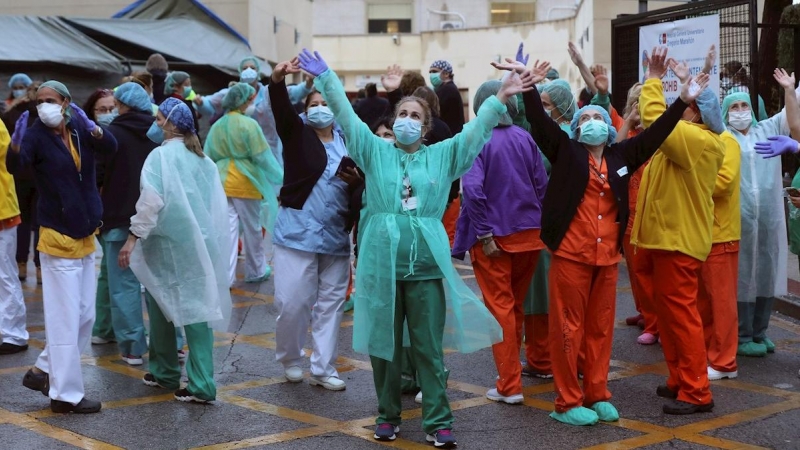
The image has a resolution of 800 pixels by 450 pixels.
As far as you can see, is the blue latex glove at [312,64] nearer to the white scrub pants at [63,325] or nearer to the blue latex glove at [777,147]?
the white scrub pants at [63,325]

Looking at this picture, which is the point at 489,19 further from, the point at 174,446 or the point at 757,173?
the point at 174,446

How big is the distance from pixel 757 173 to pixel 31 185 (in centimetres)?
716

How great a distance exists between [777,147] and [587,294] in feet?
5.87

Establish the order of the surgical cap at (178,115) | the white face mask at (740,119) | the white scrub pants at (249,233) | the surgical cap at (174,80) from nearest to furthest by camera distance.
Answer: the surgical cap at (178,115)
the white face mask at (740,119)
the white scrub pants at (249,233)
the surgical cap at (174,80)

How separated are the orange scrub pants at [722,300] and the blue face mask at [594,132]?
1.42m

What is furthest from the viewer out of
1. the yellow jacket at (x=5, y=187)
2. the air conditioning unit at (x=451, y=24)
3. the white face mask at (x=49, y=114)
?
the air conditioning unit at (x=451, y=24)

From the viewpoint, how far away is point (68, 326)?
6.95 m

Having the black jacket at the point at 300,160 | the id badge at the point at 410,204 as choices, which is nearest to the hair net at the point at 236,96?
the black jacket at the point at 300,160

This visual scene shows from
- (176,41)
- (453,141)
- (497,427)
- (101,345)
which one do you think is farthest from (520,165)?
(176,41)

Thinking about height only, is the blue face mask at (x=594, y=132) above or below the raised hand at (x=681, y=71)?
below

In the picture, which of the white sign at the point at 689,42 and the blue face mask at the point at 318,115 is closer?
the blue face mask at the point at 318,115

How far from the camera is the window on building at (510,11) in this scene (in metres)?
37.7

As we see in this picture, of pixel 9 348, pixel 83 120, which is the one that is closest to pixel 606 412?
pixel 83 120

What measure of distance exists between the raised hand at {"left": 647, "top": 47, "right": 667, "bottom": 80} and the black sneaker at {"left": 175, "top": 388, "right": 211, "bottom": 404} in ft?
10.9
